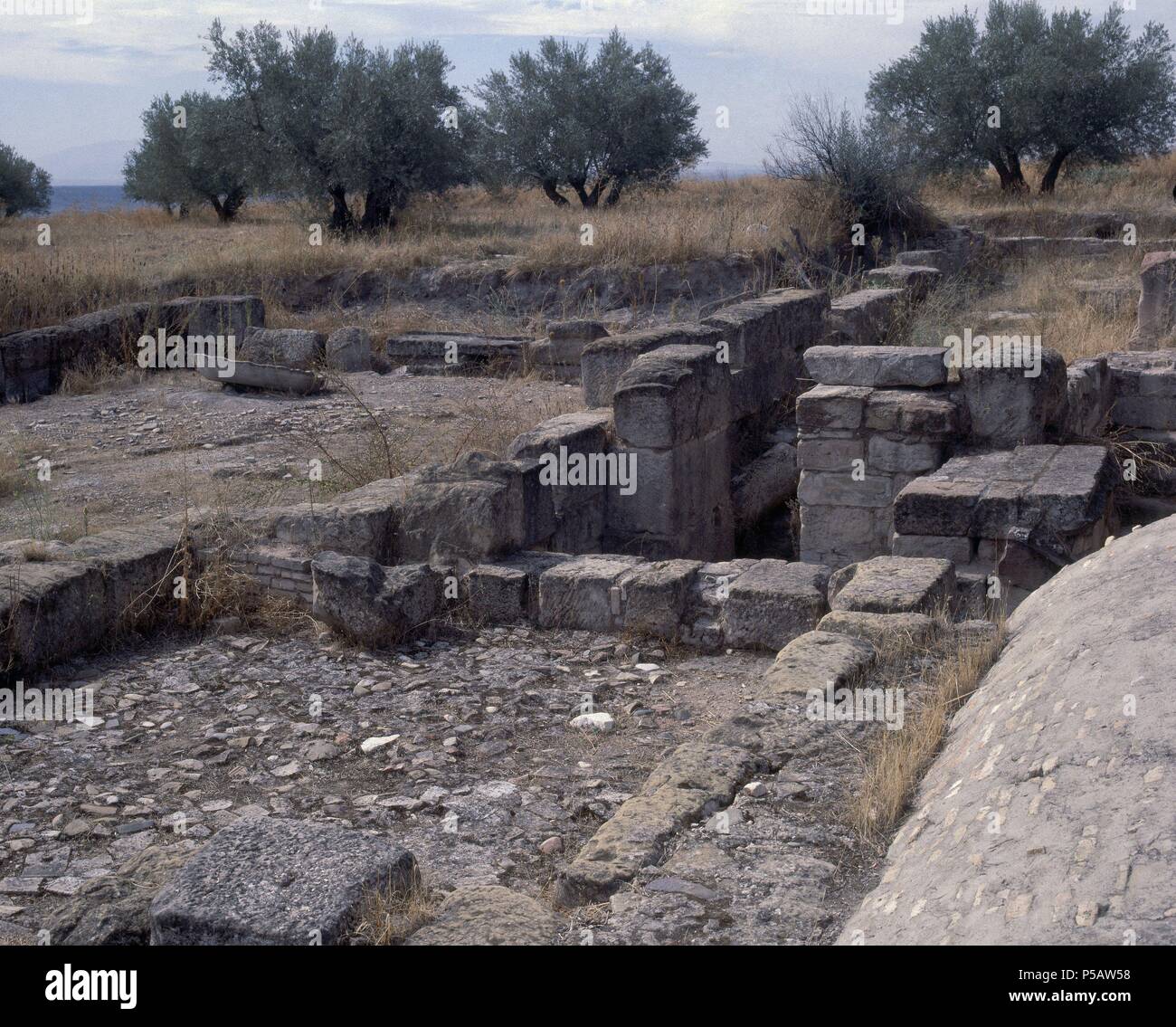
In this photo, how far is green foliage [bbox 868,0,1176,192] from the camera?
2398 centimetres

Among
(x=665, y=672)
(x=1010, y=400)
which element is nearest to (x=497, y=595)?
(x=665, y=672)

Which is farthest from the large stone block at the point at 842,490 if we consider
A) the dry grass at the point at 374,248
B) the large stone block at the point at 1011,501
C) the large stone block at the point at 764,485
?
the dry grass at the point at 374,248

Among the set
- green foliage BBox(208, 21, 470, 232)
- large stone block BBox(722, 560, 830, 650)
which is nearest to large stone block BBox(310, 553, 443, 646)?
large stone block BBox(722, 560, 830, 650)

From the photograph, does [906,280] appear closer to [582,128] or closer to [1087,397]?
[1087,397]

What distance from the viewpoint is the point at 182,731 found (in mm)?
5004

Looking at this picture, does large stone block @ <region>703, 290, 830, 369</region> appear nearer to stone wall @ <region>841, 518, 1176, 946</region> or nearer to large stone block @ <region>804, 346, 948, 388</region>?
large stone block @ <region>804, 346, 948, 388</region>

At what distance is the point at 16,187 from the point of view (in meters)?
36.0

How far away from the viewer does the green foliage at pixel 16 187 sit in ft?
117

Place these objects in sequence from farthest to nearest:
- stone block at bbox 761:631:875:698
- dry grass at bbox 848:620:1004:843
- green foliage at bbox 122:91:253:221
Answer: green foliage at bbox 122:91:253:221 → stone block at bbox 761:631:875:698 → dry grass at bbox 848:620:1004:843

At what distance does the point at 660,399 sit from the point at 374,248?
11.5 meters

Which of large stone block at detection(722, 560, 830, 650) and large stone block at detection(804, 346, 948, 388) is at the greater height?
large stone block at detection(804, 346, 948, 388)

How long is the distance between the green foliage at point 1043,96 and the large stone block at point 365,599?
2093cm

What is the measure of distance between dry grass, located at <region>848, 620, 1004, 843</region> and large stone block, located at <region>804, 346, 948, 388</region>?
10.9 ft

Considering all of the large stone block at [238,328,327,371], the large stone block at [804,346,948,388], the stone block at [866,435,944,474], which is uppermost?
the large stone block at [238,328,327,371]
